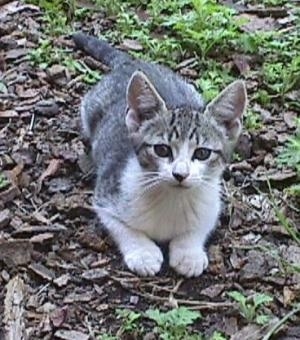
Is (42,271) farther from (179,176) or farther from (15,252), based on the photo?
(179,176)

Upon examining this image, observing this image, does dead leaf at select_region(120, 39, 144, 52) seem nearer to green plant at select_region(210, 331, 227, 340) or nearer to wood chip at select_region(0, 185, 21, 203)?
wood chip at select_region(0, 185, 21, 203)

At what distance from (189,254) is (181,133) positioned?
517 millimetres

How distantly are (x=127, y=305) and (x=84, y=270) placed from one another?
308 millimetres

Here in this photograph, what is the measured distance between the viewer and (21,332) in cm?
386

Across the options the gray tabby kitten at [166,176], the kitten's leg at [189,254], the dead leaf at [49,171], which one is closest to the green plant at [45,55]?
the dead leaf at [49,171]

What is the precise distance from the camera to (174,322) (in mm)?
3980

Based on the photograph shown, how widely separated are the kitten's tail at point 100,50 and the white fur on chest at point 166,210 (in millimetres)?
1346

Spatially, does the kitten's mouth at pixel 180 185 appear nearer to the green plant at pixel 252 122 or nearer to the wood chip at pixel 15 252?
the wood chip at pixel 15 252

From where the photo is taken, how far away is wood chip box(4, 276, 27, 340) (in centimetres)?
383

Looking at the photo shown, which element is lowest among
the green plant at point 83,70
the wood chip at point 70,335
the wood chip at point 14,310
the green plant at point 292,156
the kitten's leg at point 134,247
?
the green plant at point 83,70

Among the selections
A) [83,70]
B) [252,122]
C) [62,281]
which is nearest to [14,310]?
[62,281]

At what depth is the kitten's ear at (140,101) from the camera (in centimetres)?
441

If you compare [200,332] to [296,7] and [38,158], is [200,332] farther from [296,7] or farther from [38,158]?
[296,7]

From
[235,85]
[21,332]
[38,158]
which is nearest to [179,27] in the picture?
[38,158]
